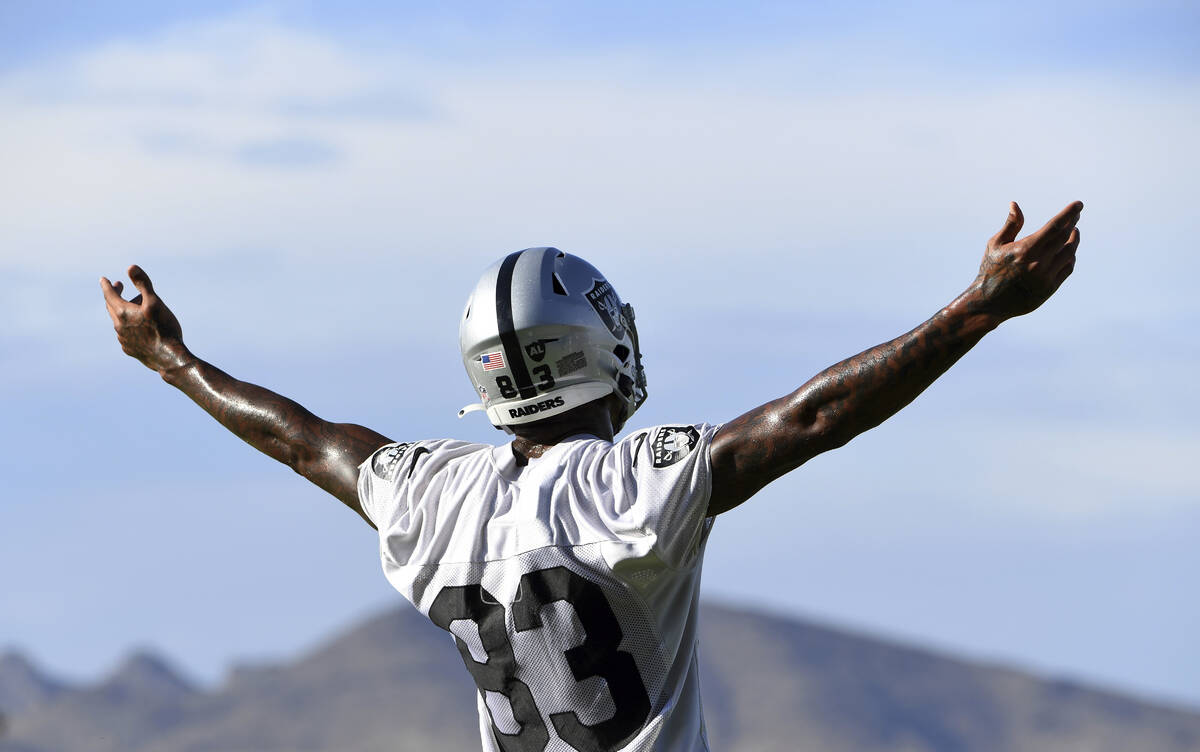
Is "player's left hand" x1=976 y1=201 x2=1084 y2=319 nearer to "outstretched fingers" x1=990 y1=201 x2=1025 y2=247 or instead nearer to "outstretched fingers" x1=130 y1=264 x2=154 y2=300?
"outstretched fingers" x1=990 y1=201 x2=1025 y2=247

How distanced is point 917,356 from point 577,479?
1.54 meters

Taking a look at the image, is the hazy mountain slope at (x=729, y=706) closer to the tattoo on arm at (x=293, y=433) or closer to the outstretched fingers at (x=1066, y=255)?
the tattoo on arm at (x=293, y=433)

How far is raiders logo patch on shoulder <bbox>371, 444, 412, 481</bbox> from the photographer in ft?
25.9

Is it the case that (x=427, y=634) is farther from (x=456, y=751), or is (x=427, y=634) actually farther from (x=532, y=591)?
(x=532, y=591)

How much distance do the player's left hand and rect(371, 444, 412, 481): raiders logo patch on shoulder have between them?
269cm

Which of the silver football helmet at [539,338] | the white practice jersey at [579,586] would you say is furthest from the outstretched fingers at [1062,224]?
the silver football helmet at [539,338]

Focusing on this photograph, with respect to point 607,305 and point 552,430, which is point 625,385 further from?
point 552,430

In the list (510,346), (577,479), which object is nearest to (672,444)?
(577,479)

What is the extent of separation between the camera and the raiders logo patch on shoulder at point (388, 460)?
7.89m

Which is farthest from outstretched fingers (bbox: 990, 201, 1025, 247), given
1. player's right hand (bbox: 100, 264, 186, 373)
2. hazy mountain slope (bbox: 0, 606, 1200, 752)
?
hazy mountain slope (bbox: 0, 606, 1200, 752)

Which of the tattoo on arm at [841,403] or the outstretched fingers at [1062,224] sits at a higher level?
the outstretched fingers at [1062,224]

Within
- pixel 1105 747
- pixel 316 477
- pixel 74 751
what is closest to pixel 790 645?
pixel 1105 747

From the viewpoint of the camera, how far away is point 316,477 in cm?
825

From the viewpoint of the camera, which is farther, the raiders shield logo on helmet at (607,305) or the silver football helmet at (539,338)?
the raiders shield logo on helmet at (607,305)
